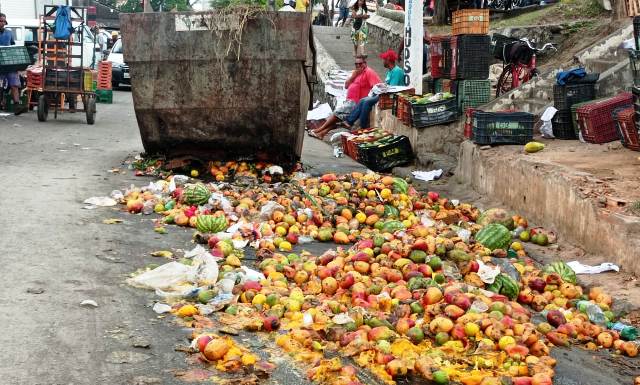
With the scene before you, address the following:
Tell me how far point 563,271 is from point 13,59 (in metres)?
14.9

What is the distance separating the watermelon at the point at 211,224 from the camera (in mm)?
7988

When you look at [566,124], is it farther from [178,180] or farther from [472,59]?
[178,180]

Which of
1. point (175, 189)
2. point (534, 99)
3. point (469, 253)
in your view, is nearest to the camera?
point (469, 253)

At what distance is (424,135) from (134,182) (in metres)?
4.89

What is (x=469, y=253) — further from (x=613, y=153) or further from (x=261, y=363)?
(x=613, y=153)

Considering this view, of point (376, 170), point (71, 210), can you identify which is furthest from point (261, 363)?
point (376, 170)

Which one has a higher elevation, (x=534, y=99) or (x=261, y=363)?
(x=534, y=99)

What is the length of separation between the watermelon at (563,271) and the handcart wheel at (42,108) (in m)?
13.4

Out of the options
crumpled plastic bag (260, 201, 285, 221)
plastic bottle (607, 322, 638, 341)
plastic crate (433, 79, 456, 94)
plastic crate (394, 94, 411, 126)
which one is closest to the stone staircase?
plastic crate (394, 94, 411, 126)

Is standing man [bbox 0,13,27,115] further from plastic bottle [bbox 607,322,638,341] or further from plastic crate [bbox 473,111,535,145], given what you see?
plastic bottle [bbox 607,322,638,341]

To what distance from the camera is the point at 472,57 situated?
1407 centimetres

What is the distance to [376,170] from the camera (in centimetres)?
1340

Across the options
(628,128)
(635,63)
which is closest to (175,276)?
(635,63)

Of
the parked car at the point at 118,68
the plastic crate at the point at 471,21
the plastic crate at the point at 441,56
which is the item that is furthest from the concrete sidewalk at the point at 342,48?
the plastic crate at the point at 471,21
